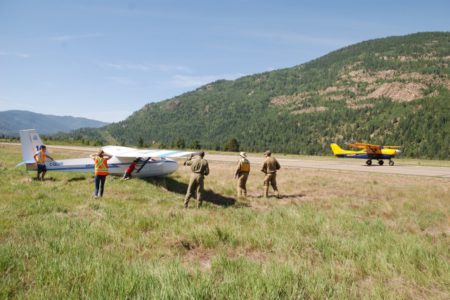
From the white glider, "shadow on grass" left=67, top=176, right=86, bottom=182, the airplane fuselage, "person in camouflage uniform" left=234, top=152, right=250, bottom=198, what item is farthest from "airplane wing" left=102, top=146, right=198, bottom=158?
"person in camouflage uniform" left=234, top=152, right=250, bottom=198

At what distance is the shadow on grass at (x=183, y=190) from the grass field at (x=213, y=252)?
1855mm

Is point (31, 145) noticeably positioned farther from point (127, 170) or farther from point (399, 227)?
point (399, 227)

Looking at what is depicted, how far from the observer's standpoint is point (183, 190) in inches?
562

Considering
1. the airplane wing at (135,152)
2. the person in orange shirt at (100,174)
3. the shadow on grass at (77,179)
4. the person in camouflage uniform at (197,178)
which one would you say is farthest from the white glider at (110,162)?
the person in camouflage uniform at (197,178)

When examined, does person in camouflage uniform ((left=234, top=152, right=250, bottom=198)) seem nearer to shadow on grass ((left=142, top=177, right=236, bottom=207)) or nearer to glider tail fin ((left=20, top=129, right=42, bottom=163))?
shadow on grass ((left=142, top=177, right=236, bottom=207))

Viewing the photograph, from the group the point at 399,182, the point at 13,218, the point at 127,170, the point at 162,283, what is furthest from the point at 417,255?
the point at 399,182

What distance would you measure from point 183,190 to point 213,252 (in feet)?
29.5

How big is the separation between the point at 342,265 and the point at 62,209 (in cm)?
733

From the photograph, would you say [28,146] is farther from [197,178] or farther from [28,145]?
[197,178]

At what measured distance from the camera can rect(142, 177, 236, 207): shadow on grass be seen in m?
11.8

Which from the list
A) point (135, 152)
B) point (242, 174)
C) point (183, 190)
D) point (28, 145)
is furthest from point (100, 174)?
point (28, 145)

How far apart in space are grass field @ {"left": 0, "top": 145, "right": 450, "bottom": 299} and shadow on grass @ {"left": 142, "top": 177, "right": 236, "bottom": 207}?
1.85 metres

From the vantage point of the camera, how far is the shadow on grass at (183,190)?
1177 centimetres

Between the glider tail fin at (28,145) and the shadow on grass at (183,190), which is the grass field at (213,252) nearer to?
the shadow on grass at (183,190)
